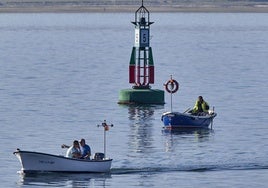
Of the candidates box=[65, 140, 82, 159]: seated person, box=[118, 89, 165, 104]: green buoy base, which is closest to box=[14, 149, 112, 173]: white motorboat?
box=[65, 140, 82, 159]: seated person

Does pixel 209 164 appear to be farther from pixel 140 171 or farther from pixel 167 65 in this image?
pixel 167 65

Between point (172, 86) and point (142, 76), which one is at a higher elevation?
point (142, 76)

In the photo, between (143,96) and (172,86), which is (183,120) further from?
(143,96)

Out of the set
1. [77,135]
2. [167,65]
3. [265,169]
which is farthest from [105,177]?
[167,65]

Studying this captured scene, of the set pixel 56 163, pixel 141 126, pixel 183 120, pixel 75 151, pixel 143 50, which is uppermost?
pixel 143 50

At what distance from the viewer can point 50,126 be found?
7138 centimetres

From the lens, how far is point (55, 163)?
54438 mm

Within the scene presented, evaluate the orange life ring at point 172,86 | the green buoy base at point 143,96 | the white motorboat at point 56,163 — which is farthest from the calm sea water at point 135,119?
the orange life ring at point 172,86

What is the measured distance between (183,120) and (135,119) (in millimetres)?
6678

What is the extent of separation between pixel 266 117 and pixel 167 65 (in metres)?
47.5

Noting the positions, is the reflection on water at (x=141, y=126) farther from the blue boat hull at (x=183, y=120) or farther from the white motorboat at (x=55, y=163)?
the white motorboat at (x=55, y=163)

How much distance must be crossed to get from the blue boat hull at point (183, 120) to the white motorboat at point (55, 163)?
1425cm

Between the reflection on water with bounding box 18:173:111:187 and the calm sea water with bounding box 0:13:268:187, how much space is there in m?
0.04

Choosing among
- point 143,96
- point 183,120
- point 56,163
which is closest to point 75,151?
point 56,163
